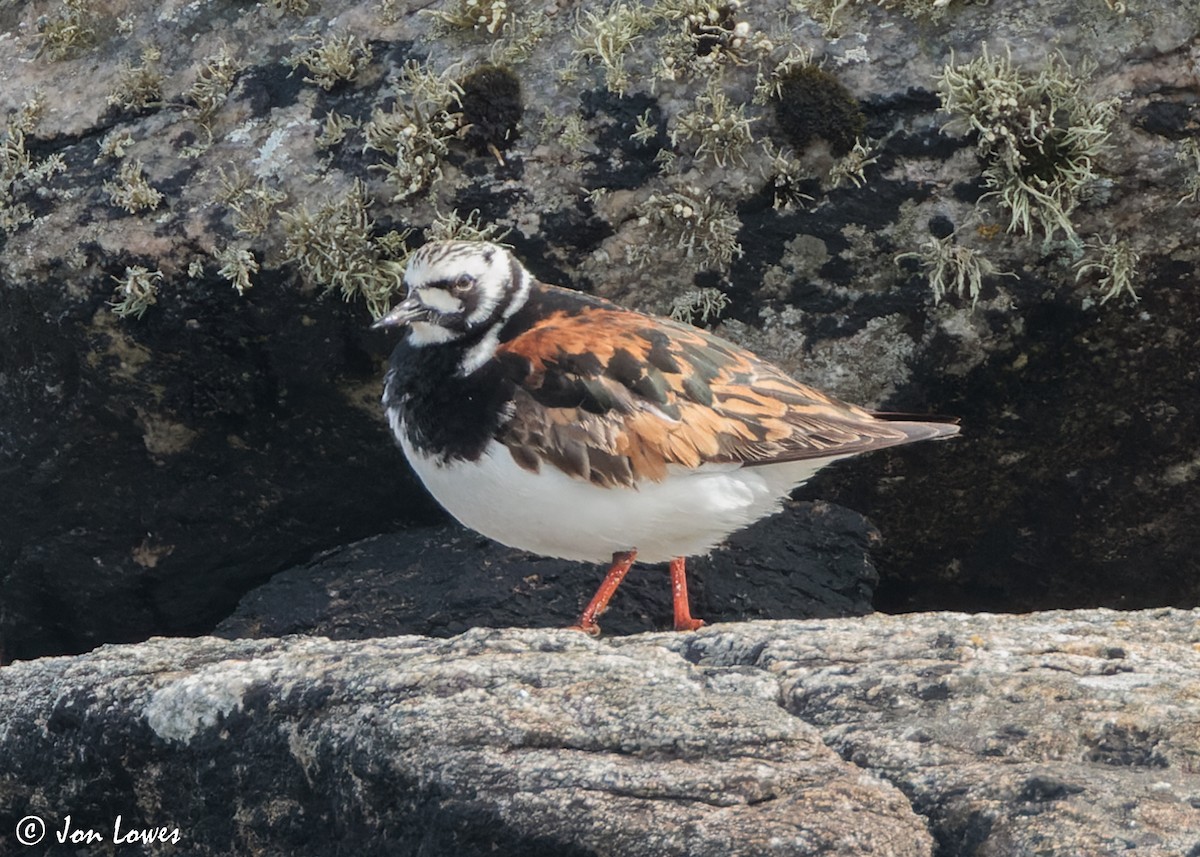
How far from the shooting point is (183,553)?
341 inches

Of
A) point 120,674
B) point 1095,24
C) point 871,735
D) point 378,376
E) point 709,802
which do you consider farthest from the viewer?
point 378,376

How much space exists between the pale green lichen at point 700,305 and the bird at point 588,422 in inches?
26.8

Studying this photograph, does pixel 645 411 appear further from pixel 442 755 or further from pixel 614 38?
pixel 442 755

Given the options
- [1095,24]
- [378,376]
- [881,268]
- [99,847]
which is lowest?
[99,847]

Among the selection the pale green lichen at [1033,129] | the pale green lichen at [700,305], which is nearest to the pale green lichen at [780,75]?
the pale green lichen at [1033,129]

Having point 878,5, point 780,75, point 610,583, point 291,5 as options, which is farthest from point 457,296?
point 878,5

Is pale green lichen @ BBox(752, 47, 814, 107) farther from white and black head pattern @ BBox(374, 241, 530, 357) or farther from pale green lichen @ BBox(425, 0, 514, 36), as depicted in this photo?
white and black head pattern @ BBox(374, 241, 530, 357)

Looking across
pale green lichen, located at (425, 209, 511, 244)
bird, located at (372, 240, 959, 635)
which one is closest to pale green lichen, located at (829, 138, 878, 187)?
bird, located at (372, 240, 959, 635)

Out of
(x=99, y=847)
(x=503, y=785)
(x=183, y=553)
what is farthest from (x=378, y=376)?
(x=503, y=785)

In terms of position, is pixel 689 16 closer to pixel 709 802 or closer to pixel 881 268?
pixel 881 268

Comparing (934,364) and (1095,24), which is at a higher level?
(1095,24)

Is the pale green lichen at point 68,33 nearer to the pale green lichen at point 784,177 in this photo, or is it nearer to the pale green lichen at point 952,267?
the pale green lichen at point 784,177

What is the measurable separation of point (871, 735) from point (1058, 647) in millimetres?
1071

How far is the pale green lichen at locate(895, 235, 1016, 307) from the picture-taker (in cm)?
737
